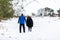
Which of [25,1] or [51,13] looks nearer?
[25,1]

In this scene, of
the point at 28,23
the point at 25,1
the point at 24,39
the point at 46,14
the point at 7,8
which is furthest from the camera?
the point at 46,14

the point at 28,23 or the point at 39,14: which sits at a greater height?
the point at 28,23

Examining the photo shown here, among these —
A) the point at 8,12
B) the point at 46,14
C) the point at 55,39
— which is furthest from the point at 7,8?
the point at 46,14

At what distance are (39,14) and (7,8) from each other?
105m

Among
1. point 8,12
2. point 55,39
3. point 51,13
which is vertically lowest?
point 51,13

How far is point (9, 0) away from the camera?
18.0 m

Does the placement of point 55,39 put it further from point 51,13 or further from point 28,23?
point 51,13

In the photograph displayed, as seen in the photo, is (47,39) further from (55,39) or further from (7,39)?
(7,39)

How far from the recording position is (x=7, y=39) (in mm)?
16828

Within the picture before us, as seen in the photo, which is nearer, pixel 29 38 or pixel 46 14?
pixel 29 38

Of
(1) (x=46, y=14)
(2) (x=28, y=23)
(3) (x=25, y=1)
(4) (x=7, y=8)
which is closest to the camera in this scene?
(3) (x=25, y=1)

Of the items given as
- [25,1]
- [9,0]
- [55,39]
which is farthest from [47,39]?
[25,1]

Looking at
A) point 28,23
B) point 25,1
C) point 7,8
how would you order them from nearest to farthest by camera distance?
point 25,1, point 7,8, point 28,23

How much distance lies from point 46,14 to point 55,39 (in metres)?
105
